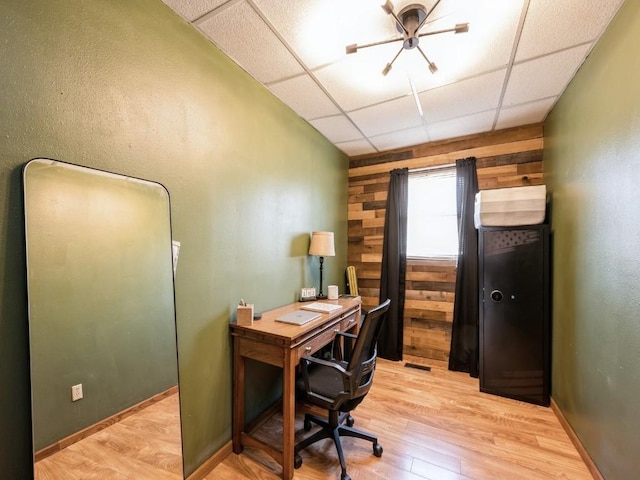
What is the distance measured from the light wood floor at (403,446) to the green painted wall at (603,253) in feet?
0.98

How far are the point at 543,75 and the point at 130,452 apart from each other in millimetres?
3471

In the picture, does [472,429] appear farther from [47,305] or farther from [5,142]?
[5,142]

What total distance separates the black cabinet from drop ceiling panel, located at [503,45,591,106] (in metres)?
1.14

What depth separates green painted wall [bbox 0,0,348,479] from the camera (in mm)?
968

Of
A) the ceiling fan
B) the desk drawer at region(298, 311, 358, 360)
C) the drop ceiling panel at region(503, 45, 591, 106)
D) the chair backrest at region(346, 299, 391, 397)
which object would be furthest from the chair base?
the drop ceiling panel at region(503, 45, 591, 106)

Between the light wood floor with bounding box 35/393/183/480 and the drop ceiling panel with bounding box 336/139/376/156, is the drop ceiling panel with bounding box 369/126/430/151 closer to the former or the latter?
the drop ceiling panel with bounding box 336/139/376/156

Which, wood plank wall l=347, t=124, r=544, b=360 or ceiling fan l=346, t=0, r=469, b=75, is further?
wood plank wall l=347, t=124, r=544, b=360

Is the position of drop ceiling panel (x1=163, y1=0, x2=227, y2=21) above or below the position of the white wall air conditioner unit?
above

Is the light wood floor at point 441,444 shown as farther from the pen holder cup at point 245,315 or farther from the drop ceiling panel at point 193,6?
the drop ceiling panel at point 193,6

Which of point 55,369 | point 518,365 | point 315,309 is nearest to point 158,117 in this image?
point 55,369

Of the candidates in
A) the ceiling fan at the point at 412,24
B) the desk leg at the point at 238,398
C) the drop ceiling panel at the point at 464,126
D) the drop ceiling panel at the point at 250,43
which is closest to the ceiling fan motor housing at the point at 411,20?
the ceiling fan at the point at 412,24

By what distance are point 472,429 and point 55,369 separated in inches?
104

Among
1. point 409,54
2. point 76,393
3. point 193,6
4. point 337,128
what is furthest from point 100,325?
point 337,128

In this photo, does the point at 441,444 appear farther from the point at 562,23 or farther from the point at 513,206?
the point at 562,23
